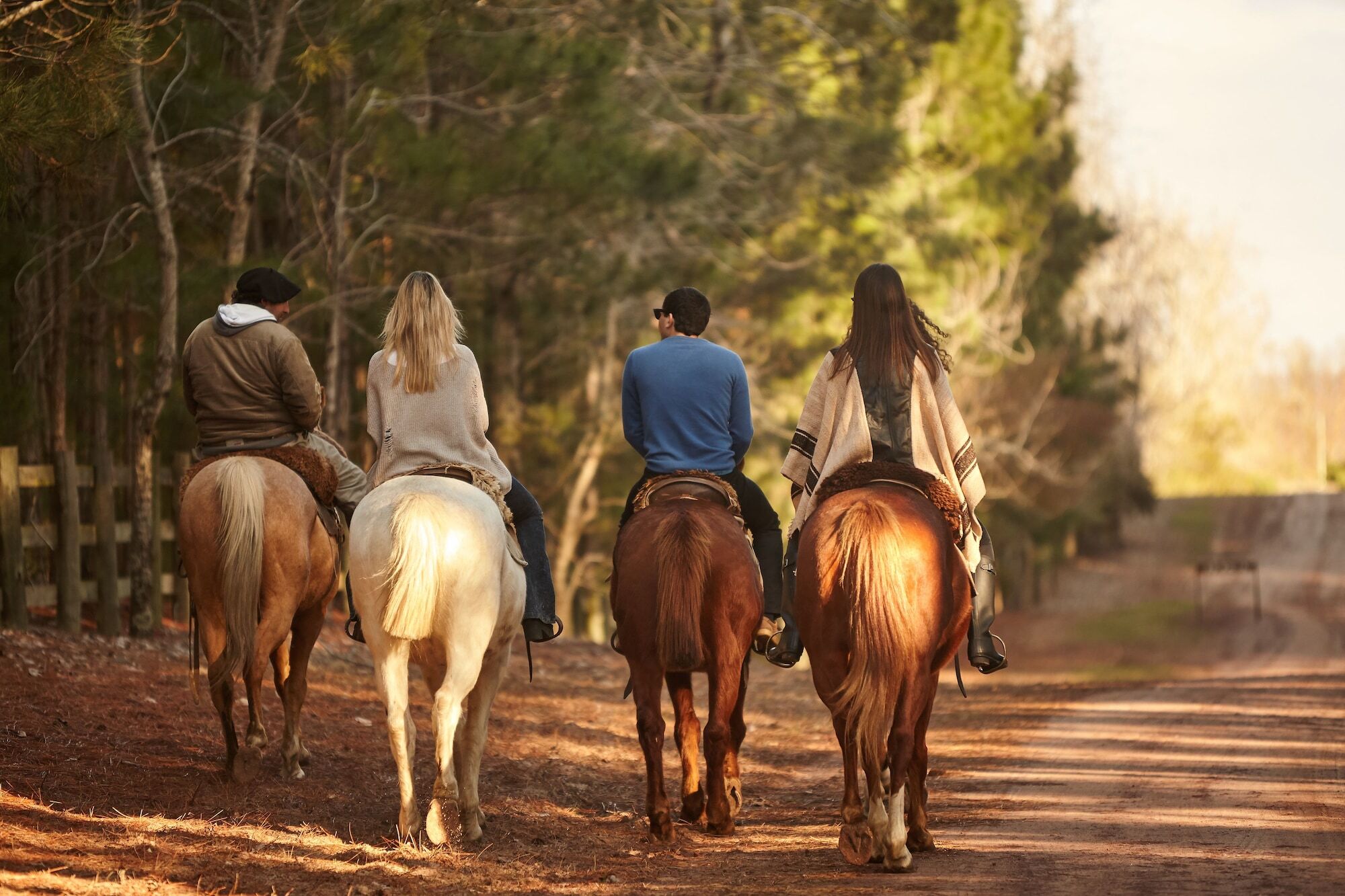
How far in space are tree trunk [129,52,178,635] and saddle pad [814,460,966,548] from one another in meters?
7.04

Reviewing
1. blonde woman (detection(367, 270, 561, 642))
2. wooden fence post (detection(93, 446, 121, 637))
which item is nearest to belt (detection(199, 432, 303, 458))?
blonde woman (detection(367, 270, 561, 642))

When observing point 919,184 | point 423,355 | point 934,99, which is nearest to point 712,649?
point 423,355

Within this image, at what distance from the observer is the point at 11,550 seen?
12047 mm

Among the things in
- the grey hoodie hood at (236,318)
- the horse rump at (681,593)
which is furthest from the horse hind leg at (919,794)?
the grey hoodie hood at (236,318)

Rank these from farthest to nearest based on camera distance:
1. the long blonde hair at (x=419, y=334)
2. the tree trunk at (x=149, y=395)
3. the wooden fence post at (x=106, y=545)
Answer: the wooden fence post at (x=106, y=545) < the tree trunk at (x=149, y=395) < the long blonde hair at (x=419, y=334)

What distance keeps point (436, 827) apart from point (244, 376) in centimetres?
286

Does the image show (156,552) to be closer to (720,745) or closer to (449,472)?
(449,472)

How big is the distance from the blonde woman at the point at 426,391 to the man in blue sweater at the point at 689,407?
0.77 metres

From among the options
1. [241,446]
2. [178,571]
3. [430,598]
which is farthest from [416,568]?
[178,571]

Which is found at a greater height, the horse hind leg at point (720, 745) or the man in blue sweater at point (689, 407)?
the man in blue sweater at point (689, 407)

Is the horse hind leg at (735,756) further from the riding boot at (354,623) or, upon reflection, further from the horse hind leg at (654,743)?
the riding boot at (354,623)

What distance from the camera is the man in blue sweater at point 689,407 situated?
730 cm

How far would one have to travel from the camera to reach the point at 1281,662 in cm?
2184

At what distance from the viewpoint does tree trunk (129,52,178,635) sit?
11922mm
